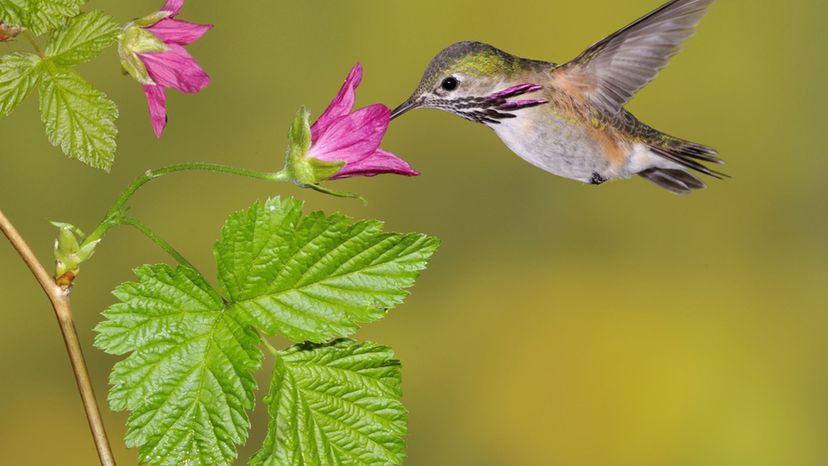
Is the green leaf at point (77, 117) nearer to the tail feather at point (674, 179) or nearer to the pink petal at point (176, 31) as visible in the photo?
the pink petal at point (176, 31)

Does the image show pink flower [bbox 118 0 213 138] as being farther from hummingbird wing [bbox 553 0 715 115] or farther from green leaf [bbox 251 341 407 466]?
hummingbird wing [bbox 553 0 715 115]

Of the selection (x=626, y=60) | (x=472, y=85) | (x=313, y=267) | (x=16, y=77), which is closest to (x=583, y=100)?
(x=626, y=60)

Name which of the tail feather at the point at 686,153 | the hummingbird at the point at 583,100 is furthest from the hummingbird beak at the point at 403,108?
the tail feather at the point at 686,153

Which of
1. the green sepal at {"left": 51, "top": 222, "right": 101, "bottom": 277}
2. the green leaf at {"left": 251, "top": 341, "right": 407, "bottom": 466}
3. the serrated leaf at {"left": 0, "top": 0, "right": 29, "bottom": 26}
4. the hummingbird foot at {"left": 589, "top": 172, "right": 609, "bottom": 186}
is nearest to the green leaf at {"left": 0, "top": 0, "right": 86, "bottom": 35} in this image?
the serrated leaf at {"left": 0, "top": 0, "right": 29, "bottom": 26}

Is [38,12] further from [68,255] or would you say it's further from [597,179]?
[597,179]

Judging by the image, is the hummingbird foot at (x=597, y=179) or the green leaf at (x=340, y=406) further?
the hummingbird foot at (x=597, y=179)

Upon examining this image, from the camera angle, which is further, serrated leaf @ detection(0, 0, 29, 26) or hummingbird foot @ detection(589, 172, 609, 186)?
hummingbird foot @ detection(589, 172, 609, 186)
